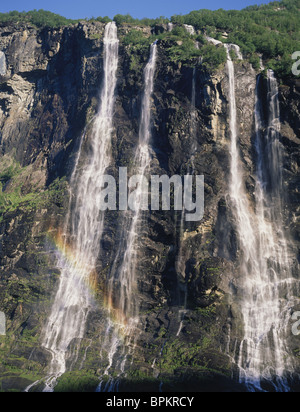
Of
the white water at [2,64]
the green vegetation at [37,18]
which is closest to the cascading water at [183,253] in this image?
the green vegetation at [37,18]

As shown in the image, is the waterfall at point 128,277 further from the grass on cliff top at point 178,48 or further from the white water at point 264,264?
the white water at point 264,264

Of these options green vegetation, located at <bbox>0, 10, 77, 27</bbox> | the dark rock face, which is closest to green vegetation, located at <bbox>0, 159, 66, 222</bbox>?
the dark rock face

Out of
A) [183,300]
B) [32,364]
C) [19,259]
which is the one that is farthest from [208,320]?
[19,259]

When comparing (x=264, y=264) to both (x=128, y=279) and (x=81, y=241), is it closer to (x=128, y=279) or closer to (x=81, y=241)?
(x=128, y=279)

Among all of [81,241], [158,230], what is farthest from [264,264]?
[81,241]

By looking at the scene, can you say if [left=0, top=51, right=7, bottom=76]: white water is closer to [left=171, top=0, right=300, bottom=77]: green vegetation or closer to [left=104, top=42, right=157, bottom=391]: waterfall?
[left=171, top=0, right=300, bottom=77]: green vegetation
